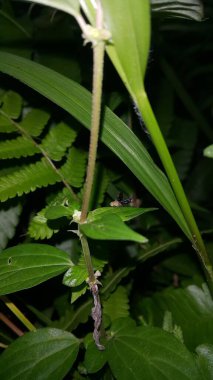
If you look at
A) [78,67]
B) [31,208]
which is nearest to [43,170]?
[31,208]

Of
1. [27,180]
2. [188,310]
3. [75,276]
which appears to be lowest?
[188,310]

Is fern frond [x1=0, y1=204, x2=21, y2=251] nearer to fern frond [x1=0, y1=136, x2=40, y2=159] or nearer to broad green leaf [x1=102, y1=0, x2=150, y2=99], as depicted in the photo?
fern frond [x1=0, y1=136, x2=40, y2=159]

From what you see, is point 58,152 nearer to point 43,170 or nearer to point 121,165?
point 43,170

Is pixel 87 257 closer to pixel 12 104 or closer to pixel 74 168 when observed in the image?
pixel 74 168

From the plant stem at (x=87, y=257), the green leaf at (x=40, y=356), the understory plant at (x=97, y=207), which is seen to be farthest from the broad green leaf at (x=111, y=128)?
the green leaf at (x=40, y=356)

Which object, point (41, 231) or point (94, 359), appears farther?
point (41, 231)

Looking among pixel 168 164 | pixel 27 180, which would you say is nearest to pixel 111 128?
pixel 168 164
